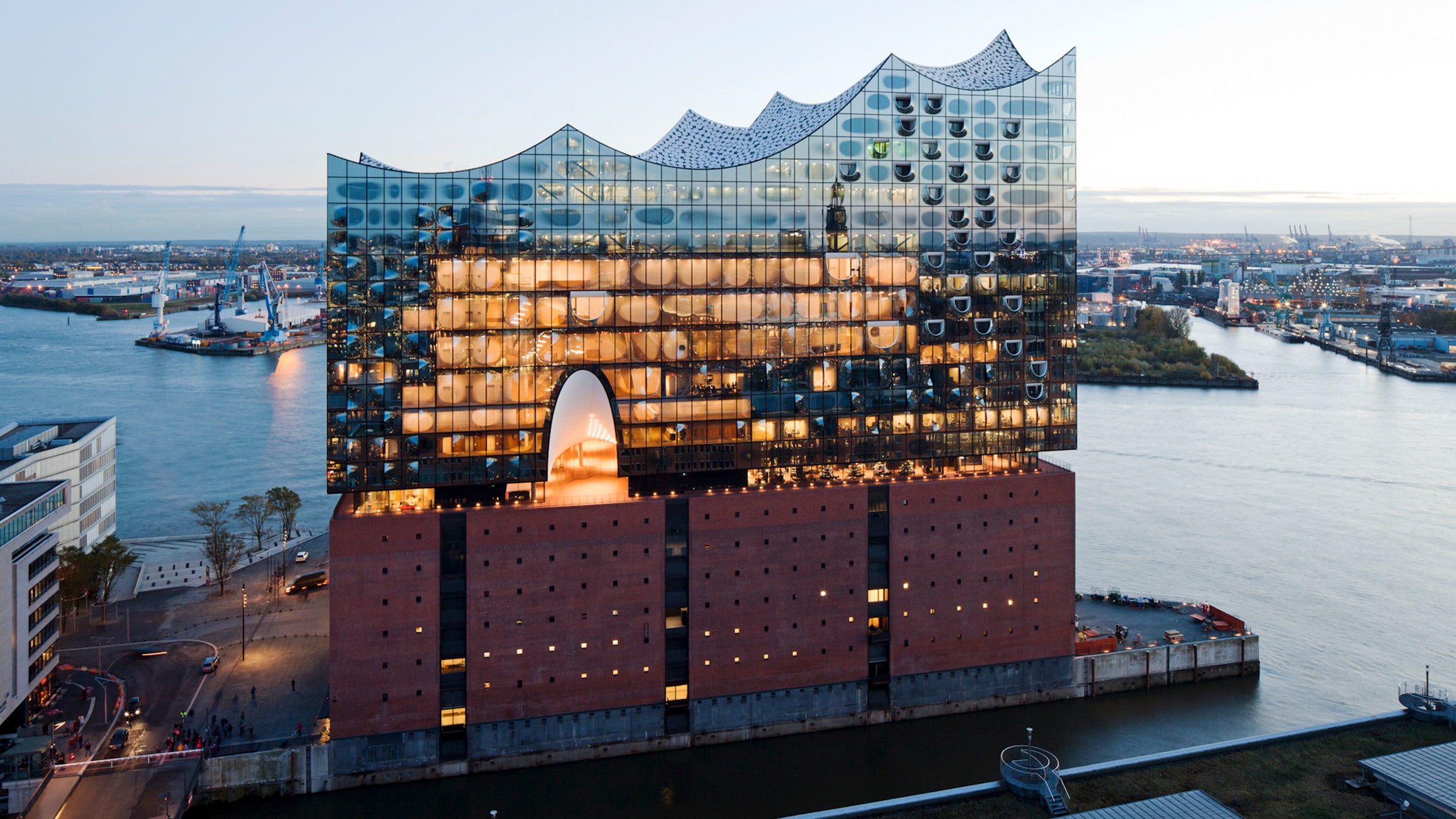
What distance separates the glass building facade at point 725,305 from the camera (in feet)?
87.0

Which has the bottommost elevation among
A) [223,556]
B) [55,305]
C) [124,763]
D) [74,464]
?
[124,763]

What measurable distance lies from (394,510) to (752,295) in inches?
427

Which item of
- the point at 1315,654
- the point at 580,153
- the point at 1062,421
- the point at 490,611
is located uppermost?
the point at 580,153

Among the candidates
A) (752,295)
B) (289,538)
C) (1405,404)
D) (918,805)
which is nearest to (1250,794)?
(918,805)

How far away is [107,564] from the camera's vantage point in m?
35.5

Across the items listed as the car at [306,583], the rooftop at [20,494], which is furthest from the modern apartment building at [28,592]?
the car at [306,583]

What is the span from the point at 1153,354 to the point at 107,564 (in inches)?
3904

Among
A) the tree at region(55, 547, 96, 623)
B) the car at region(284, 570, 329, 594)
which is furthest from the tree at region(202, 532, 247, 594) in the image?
the tree at region(55, 547, 96, 623)

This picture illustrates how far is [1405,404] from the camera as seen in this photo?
286ft

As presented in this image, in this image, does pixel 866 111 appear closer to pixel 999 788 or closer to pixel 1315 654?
pixel 999 788

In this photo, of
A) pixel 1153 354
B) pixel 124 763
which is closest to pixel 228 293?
pixel 1153 354

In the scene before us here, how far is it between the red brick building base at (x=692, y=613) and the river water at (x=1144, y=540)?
110cm

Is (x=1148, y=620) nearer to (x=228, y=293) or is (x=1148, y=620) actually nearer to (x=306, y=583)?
(x=306, y=583)

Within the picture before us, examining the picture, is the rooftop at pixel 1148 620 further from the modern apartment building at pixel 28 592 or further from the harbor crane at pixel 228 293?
the harbor crane at pixel 228 293
